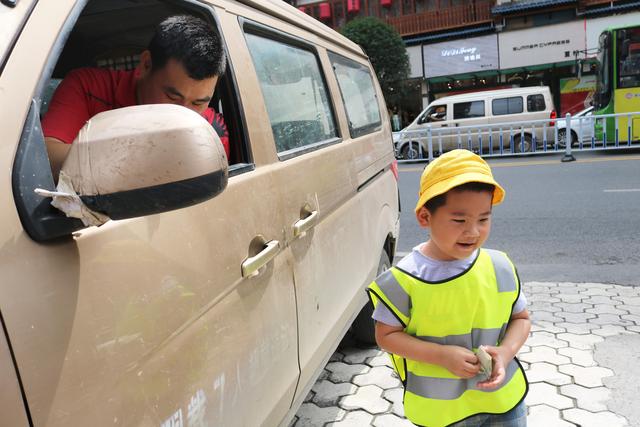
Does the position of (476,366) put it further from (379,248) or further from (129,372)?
(379,248)

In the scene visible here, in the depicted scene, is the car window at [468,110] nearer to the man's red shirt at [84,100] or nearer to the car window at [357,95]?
the car window at [357,95]

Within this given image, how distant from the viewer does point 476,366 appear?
1.48 metres

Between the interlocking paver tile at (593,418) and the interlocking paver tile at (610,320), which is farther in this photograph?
the interlocking paver tile at (610,320)

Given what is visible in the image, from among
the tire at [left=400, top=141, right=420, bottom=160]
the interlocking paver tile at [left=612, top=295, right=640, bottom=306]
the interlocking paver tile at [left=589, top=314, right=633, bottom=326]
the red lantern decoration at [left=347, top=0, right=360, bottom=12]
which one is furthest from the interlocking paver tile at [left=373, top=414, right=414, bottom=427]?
the red lantern decoration at [left=347, top=0, right=360, bottom=12]

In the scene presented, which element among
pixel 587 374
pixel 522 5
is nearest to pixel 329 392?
pixel 587 374

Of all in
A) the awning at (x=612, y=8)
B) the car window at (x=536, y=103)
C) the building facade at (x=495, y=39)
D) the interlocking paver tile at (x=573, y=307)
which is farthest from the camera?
the building facade at (x=495, y=39)

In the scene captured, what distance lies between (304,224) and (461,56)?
79.4ft

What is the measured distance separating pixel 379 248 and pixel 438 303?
1669mm

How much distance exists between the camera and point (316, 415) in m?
2.76

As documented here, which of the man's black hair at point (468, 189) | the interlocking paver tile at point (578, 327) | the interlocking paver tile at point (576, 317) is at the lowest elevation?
the interlocking paver tile at point (576, 317)

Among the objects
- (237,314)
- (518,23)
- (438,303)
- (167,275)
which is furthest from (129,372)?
(518,23)

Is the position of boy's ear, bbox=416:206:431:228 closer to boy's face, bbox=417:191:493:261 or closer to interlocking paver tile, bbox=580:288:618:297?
boy's face, bbox=417:191:493:261

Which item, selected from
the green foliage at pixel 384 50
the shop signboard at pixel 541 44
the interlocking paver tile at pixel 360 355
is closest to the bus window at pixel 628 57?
the shop signboard at pixel 541 44

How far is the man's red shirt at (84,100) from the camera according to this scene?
1.36m
